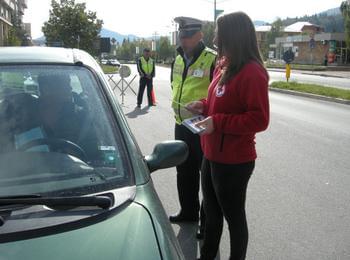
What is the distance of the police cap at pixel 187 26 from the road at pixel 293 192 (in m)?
1.75

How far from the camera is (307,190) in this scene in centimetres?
600

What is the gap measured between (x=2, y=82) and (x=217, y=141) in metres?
1.40

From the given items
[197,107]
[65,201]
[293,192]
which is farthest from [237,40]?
[293,192]

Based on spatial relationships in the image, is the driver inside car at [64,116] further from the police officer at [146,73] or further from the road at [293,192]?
the police officer at [146,73]

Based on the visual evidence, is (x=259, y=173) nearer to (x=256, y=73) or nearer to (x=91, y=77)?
(x=256, y=73)

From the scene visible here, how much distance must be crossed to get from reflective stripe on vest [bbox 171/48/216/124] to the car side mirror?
165 cm

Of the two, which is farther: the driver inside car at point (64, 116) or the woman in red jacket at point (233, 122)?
the woman in red jacket at point (233, 122)

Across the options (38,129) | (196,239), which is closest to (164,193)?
(196,239)

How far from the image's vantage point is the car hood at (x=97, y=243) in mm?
1777

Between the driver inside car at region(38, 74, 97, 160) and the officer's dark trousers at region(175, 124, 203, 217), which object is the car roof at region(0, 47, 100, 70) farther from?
the officer's dark trousers at region(175, 124, 203, 217)

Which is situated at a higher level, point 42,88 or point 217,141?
point 42,88

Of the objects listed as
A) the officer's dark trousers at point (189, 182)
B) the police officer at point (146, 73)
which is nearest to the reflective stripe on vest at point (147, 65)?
the police officer at point (146, 73)

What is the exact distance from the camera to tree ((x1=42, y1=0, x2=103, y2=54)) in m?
39.8

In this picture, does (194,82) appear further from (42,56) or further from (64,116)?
(64,116)
